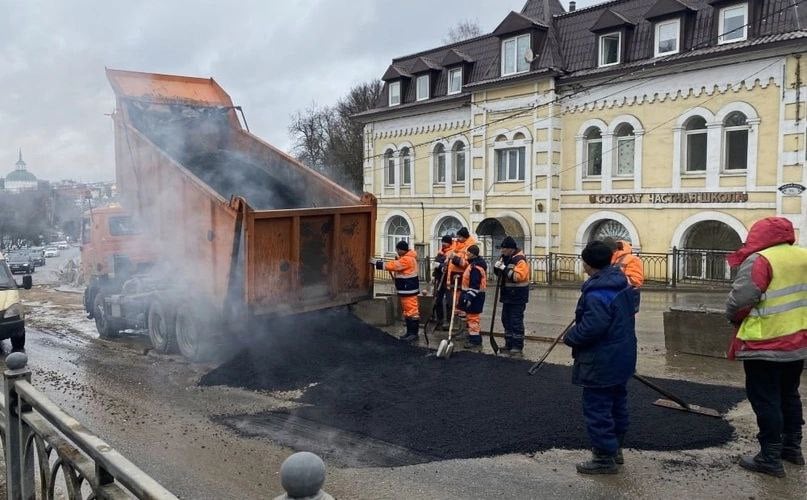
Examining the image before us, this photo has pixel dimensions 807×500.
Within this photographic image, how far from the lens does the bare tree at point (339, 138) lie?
143ft

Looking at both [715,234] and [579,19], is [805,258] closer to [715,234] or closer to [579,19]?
[715,234]

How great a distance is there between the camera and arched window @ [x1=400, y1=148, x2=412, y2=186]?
2630cm

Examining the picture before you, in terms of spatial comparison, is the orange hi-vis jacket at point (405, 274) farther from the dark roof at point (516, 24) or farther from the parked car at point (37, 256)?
the parked car at point (37, 256)

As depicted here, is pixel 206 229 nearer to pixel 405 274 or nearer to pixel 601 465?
pixel 405 274

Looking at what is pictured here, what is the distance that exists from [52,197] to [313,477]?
62.2 feet

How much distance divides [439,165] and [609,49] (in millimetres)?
7854

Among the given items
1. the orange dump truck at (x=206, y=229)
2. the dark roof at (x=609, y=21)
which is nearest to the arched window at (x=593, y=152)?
the dark roof at (x=609, y=21)

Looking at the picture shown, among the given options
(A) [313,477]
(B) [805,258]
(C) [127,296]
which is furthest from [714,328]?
(C) [127,296]

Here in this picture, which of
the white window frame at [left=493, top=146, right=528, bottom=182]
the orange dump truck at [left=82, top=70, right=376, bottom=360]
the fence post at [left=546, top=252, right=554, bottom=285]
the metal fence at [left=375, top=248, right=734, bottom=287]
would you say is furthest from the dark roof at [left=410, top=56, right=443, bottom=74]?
the orange dump truck at [left=82, top=70, right=376, bottom=360]

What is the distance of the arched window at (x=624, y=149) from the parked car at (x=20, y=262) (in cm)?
3028

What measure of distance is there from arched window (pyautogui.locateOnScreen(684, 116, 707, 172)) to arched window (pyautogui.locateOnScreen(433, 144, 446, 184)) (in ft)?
30.5

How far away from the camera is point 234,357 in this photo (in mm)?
8305

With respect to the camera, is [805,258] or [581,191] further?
A: [581,191]

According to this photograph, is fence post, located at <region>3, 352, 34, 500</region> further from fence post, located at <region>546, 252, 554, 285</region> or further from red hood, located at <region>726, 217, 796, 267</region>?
fence post, located at <region>546, 252, 554, 285</region>
